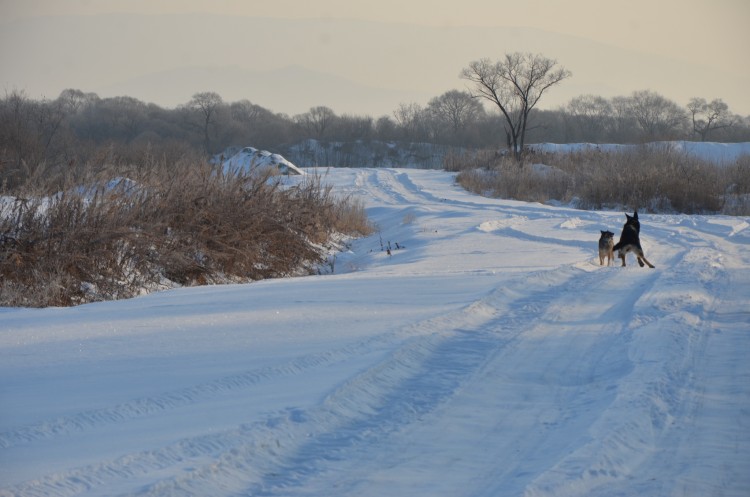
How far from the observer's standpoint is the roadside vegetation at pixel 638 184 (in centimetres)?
2559

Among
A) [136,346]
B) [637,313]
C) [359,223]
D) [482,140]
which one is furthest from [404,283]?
[482,140]

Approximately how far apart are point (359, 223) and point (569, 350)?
47.3 ft

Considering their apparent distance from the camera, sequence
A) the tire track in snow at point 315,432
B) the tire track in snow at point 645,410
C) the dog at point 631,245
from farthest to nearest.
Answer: the dog at point 631,245
the tire track in snow at point 645,410
the tire track in snow at point 315,432

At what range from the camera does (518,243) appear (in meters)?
15.3

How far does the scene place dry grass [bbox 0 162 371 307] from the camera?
995 centimetres

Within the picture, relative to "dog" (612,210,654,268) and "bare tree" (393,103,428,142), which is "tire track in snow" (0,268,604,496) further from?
"bare tree" (393,103,428,142)

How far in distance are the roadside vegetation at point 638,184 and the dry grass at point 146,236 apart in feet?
48.6

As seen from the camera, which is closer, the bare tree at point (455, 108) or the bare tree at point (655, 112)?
the bare tree at point (655, 112)

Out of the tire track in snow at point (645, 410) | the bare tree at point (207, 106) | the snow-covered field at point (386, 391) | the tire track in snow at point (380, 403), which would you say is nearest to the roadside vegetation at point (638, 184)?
the snow-covered field at point (386, 391)

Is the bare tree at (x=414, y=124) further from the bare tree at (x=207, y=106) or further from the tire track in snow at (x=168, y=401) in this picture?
the tire track in snow at (x=168, y=401)

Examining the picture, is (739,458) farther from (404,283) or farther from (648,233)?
(648,233)

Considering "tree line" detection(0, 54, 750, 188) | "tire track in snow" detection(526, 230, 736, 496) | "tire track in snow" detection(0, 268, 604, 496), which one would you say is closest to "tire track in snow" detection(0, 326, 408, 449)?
"tire track in snow" detection(0, 268, 604, 496)

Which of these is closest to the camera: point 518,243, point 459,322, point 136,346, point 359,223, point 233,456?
point 233,456

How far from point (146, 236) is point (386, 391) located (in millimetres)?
7166
